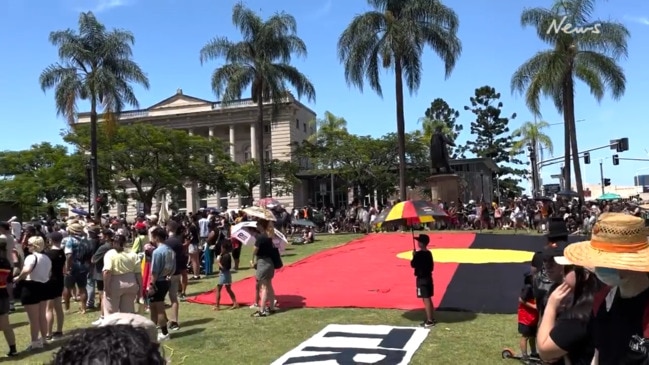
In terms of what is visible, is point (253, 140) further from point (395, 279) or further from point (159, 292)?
point (159, 292)

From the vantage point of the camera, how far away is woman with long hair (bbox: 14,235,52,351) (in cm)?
877

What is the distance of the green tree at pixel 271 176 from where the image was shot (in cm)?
5012

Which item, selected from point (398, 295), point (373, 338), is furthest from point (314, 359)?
point (398, 295)

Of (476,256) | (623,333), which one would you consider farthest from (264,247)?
(623,333)

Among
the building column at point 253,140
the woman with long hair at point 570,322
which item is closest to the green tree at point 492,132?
the building column at point 253,140

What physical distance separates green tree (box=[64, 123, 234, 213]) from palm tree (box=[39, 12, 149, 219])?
8434 mm

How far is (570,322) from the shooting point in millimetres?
3205

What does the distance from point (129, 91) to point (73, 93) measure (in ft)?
9.86

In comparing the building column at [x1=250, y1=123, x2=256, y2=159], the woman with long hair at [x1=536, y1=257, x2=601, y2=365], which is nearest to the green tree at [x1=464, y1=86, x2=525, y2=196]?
the building column at [x1=250, y1=123, x2=256, y2=159]

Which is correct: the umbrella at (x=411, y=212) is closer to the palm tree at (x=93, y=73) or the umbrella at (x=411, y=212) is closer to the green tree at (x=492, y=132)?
the palm tree at (x=93, y=73)

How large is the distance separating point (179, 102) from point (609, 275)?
68125mm

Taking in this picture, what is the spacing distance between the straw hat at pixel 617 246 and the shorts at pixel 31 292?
27.0ft

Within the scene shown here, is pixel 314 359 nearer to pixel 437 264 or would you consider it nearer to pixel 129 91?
pixel 437 264

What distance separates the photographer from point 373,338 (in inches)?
336
